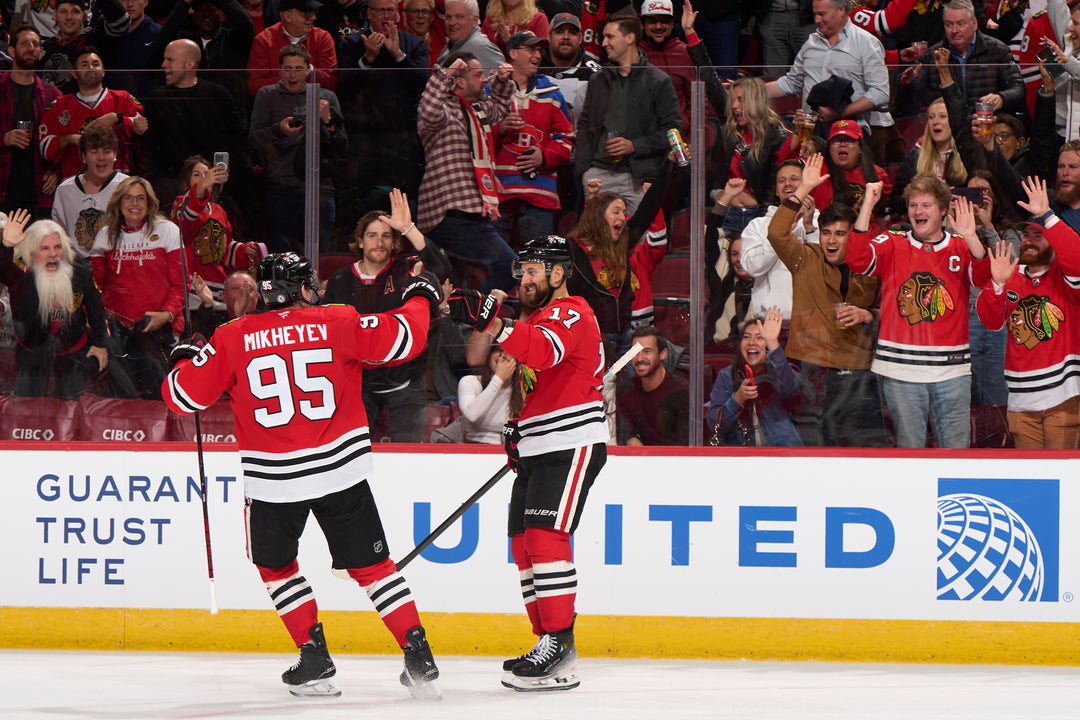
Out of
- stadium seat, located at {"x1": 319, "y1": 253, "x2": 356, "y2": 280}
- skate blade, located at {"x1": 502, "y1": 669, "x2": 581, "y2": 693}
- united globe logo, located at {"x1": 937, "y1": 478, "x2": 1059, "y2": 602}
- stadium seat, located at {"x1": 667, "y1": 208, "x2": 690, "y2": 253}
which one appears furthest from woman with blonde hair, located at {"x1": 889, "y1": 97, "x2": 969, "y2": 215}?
skate blade, located at {"x1": 502, "y1": 669, "x2": 581, "y2": 693}

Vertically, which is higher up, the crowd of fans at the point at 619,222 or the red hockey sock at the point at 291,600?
the crowd of fans at the point at 619,222

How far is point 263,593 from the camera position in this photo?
194 inches

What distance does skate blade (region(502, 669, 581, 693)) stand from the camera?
13.5 feet

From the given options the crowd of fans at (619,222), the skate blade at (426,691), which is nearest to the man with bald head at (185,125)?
the crowd of fans at (619,222)

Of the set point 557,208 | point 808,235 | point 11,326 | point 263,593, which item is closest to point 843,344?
point 808,235

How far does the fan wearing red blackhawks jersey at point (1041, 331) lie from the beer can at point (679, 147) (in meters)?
1.24

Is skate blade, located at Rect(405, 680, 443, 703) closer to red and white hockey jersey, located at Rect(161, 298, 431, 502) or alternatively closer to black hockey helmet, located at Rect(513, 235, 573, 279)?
red and white hockey jersey, located at Rect(161, 298, 431, 502)

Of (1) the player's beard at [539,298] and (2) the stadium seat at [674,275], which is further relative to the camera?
(2) the stadium seat at [674,275]

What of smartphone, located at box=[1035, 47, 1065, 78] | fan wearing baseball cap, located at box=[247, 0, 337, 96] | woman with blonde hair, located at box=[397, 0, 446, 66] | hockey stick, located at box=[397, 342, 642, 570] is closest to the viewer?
hockey stick, located at box=[397, 342, 642, 570]

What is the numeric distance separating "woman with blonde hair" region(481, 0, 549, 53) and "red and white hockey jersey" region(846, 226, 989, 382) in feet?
7.94

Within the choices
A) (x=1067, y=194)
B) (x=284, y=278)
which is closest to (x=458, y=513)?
(x=284, y=278)

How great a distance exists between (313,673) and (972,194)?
9.93ft

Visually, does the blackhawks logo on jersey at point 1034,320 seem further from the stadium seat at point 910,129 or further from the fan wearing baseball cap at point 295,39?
the fan wearing baseball cap at point 295,39

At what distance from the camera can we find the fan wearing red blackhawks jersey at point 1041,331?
486 cm
